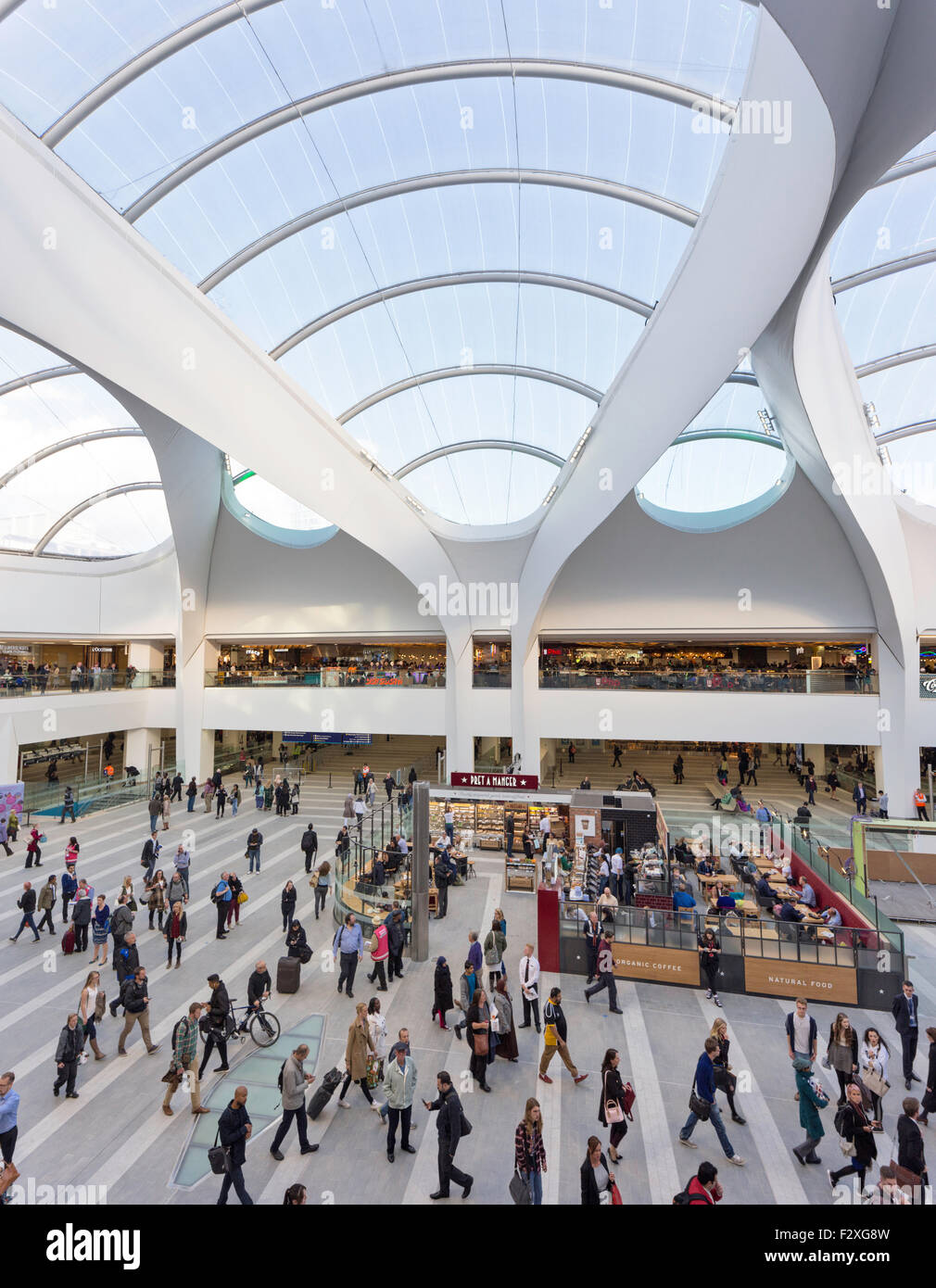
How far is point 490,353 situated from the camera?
Answer: 19.9 metres

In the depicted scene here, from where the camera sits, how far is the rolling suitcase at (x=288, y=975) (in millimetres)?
9352

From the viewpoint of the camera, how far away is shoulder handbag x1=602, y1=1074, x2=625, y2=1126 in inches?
229

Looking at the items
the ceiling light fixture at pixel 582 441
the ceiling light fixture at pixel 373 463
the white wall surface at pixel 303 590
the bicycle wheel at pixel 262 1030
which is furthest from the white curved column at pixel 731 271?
the white wall surface at pixel 303 590

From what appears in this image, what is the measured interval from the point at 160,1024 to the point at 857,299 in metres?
20.0

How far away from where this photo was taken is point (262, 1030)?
8109 mm

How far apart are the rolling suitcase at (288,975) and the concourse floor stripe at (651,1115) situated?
4673 millimetres

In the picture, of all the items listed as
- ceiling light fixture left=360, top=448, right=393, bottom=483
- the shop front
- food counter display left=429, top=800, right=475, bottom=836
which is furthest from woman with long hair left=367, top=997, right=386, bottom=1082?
the shop front

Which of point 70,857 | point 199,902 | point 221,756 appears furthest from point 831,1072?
point 221,756

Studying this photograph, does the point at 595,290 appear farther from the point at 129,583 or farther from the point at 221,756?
the point at 221,756

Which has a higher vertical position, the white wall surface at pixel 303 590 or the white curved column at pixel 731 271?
the white curved column at pixel 731 271

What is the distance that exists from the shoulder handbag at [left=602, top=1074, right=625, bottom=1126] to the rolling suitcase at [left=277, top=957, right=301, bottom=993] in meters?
5.08

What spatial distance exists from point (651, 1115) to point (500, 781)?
34.9ft

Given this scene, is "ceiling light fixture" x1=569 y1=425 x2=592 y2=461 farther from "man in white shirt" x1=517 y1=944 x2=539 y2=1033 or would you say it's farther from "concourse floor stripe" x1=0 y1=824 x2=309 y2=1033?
"concourse floor stripe" x1=0 y1=824 x2=309 y2=1033
